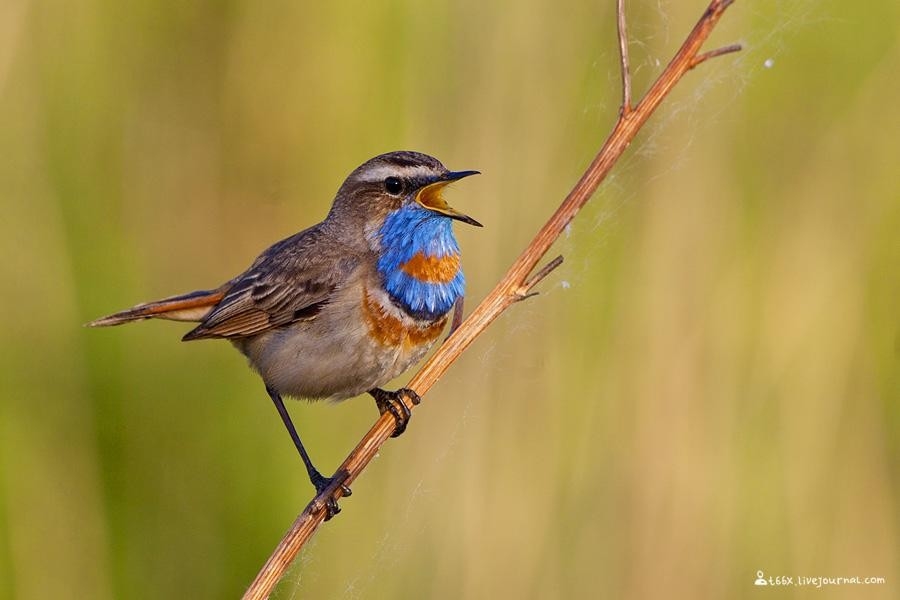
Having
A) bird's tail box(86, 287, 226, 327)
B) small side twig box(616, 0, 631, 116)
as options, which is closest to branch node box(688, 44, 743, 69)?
small side twig box(616, 0, 631, 116)

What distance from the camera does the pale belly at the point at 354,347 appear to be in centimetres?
403

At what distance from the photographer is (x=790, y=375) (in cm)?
474

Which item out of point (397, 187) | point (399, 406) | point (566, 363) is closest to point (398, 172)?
point (397, 187)

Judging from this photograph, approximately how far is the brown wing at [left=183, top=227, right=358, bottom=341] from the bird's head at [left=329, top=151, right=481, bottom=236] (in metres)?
0.18

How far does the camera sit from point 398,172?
412 cm

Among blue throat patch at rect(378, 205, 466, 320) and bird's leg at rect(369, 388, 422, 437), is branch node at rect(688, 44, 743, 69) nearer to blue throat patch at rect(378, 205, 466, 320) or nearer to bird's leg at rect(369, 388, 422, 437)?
blue throat patch at rect(378, 205, 466, 320)

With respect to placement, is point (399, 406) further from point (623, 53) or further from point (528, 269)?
point (623, 53)

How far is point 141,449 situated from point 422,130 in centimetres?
180

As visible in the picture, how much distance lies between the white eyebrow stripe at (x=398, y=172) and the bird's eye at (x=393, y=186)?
0.02 meters

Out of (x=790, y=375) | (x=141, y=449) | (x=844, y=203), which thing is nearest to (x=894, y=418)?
(x=790, y=375)

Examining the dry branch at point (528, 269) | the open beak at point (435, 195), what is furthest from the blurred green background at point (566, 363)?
the dry branch at point (528, 269)

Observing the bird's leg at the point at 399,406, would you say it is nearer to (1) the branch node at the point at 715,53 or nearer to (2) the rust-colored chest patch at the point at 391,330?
(2) the rust-colored chest patch at the point at 391,330

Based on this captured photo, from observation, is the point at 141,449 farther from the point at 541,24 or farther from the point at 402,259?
the point at 541,24

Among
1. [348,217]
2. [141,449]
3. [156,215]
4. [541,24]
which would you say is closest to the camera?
[348,217]
